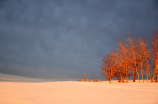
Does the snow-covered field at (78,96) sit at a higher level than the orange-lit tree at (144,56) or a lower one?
lower

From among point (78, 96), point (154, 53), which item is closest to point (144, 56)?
point (154, 53)

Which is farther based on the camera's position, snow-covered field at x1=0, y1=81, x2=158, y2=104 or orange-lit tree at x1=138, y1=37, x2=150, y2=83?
orange-lit tree at x1=138, y1=37, x2=150, y2=83

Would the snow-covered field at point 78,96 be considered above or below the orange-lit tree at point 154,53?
below

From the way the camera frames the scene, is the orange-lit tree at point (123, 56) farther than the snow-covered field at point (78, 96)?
Yes

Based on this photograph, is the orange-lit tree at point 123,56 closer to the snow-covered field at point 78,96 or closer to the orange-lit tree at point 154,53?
the orange-lit tree at point 154,53

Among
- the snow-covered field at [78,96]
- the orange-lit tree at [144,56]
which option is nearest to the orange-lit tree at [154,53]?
the orange-lit tree at [144,56]

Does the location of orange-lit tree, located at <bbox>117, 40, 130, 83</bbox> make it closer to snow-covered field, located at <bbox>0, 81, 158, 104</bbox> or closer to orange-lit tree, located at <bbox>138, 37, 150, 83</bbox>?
orange-lit tree, located at <bbox>138, 37, 150, 83</bbox>

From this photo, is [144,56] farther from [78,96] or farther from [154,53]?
[78,96]

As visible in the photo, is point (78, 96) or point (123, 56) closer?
point (78, 96)

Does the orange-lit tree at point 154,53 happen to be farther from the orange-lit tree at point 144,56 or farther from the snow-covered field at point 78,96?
the snow-covered field at point 78,96

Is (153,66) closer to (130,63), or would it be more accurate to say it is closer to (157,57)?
(157,57)

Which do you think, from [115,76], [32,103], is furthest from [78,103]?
[115,76]

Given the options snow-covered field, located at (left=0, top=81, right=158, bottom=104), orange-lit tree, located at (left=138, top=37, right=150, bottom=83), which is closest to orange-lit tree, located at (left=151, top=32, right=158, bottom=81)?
orange-lit tree, located at (left=138, top=37, right=150, bottom=83)

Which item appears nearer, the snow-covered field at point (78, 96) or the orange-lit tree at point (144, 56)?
the snow-covered field at point (78, 96)
